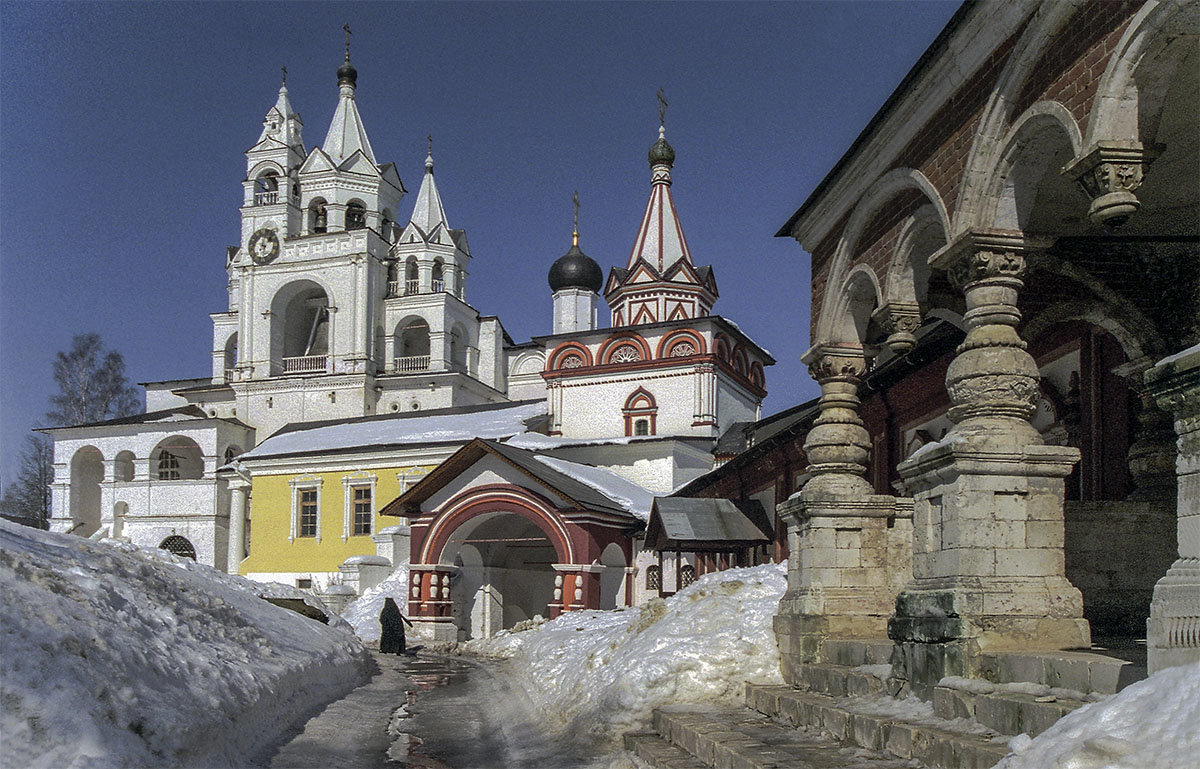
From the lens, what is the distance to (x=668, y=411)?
34188 mm

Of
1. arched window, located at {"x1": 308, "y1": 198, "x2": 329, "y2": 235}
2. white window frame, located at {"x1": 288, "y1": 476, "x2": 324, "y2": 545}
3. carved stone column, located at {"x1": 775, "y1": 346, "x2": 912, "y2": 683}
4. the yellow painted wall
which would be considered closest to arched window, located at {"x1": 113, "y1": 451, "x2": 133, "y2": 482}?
the yellow painted wall

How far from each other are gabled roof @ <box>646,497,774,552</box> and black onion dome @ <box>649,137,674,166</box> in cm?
2199

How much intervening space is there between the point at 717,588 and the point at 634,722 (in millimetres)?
2006

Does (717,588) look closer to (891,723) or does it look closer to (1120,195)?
(891,723)

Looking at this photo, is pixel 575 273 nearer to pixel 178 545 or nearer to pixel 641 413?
pixel 641 413

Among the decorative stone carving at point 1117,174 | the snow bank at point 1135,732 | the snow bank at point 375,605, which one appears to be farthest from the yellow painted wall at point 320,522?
the snow bank at point 1135,732

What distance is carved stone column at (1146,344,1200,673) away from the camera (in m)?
4.04

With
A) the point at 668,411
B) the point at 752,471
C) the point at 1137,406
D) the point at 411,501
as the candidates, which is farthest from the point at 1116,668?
the point at 668,411

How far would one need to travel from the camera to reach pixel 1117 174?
557 cm

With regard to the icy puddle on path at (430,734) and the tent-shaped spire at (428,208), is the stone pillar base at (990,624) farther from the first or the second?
the tent-shaped spire at (428,208)

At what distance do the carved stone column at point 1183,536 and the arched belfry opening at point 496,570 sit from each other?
21.6 m

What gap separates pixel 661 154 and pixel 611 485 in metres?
14.9

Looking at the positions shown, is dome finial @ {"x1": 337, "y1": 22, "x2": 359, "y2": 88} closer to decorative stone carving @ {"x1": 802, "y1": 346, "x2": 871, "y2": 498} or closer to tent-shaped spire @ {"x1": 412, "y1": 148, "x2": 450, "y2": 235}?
tent-shaped spire @ {"x1": 412, "y1": 148, "x2": 450, "y2": 235}

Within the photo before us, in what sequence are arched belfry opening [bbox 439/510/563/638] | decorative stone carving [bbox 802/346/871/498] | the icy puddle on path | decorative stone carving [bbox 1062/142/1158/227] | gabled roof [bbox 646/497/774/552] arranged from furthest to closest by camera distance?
arched belfry opening [bbox 439/510/563/638] → gabled roof [bbox 646/497/774/552] → decorative stone carving [bbox 802/346/871/498] → the icy puddle on path → decorative stone carving [bbox 1062/142/1158/227]
